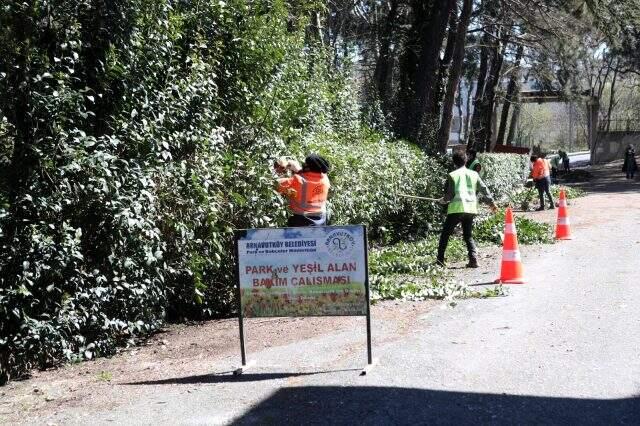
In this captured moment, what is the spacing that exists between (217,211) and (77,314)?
2098 millimetres

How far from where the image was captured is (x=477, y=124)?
39.8 metres

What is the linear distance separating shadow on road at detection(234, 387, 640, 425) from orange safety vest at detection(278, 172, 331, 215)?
392 centimetres

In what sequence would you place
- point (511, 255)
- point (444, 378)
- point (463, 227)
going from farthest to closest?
point (463, 227), point (511, 255), point (444, 378)

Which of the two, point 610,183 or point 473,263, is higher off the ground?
point 473,263

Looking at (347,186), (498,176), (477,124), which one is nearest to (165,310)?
(347,186)

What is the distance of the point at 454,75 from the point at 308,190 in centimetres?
1549

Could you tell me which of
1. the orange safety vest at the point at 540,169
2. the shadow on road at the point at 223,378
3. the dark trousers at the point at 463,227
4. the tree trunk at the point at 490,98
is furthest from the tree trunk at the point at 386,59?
the shadow on road at the point at 223,378

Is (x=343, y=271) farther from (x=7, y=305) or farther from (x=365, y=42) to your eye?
(x=365, y=42)

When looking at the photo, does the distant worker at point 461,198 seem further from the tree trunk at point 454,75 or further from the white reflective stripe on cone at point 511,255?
the tree trunk at point 454,75

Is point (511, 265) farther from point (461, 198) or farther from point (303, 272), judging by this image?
point (303, 272)

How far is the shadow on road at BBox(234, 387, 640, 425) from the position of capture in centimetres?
542

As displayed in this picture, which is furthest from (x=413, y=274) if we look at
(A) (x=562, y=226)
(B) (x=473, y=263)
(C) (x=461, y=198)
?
(A) (x=562, y=226)

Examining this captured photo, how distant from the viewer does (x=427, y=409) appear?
18.5 feet

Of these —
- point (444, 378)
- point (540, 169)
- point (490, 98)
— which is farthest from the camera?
point (490, 98)
